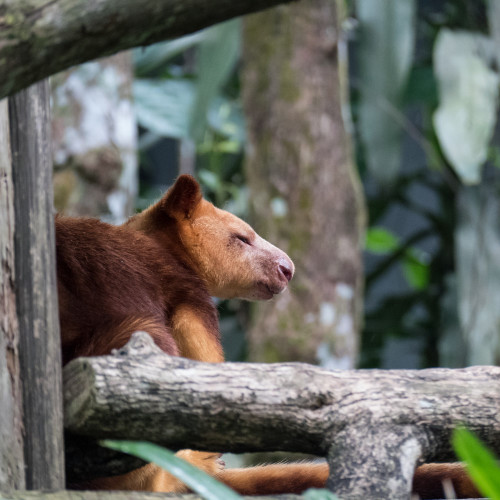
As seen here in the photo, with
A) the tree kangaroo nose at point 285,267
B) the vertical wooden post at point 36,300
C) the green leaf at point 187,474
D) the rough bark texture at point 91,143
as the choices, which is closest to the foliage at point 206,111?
the rough bark texture at point 91,143

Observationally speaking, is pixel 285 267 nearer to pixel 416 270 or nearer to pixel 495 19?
pixel 495 19

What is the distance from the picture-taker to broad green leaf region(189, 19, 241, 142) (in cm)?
416

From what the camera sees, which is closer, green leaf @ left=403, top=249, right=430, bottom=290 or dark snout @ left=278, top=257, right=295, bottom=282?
dark snout @ left=278, top=257, right=295, bottom=282

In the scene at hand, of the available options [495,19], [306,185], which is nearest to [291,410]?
[306,185]

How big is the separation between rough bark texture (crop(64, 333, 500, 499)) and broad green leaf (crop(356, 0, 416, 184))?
110 inches

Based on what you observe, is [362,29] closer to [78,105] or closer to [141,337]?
[78,105]

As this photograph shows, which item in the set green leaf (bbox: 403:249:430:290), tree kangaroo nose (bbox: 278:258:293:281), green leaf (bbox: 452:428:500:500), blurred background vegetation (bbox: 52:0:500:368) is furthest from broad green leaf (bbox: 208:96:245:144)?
green leaf (bbox: 452:428:500:500)

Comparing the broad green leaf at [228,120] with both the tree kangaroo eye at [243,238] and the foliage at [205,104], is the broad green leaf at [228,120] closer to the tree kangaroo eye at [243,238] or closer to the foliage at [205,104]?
the foliage at [205,104]

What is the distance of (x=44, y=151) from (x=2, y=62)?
1.24ft

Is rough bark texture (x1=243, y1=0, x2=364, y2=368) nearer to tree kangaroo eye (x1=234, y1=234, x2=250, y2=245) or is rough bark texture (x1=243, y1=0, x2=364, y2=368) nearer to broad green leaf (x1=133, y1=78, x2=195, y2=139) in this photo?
broad green leaf (x1=133, y1=78, x2=195, y2=139)

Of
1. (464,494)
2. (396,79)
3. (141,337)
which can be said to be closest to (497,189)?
(396,79)

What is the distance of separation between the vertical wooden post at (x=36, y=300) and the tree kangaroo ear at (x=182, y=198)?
0.56 m

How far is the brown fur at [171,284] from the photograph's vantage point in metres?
1.55

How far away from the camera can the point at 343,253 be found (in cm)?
383
